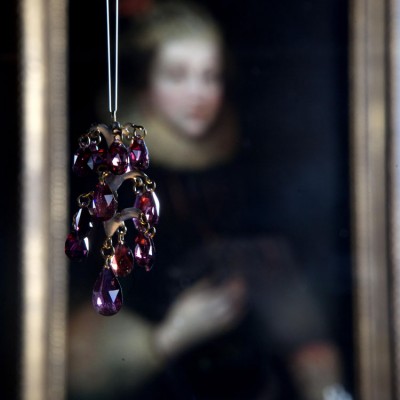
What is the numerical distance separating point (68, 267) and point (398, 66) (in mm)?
596

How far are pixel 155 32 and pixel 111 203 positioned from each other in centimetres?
45

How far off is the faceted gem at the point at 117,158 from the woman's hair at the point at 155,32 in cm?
40

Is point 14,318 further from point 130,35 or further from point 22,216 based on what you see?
point 130,35

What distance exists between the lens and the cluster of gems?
0.74 m

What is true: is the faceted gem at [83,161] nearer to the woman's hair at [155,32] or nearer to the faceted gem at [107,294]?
the faceted gem at [107,294]

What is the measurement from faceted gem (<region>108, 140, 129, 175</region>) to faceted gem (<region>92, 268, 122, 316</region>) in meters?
0.11

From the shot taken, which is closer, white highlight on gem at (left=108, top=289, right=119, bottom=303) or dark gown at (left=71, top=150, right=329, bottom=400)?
white highlight on gem at (left=108, top=289, right=119, bottom=303)

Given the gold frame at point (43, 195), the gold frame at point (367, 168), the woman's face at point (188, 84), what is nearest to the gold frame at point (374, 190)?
the gold frame at point (367, 168)

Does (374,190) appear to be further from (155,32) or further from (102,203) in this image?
(102,203)

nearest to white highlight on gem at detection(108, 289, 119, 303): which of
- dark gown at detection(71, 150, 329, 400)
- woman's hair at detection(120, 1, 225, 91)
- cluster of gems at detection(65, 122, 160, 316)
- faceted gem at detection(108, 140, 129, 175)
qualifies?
cluster of gems at detection(65, 122, 160, 316)

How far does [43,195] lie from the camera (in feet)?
3.57

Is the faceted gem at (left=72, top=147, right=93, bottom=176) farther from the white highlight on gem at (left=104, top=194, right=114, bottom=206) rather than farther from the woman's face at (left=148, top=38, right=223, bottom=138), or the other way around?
the woman's face at (left=148, top=38, right=223, bottom=138)

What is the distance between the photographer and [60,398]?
1.08 meters

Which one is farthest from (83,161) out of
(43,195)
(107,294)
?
(43,195)
